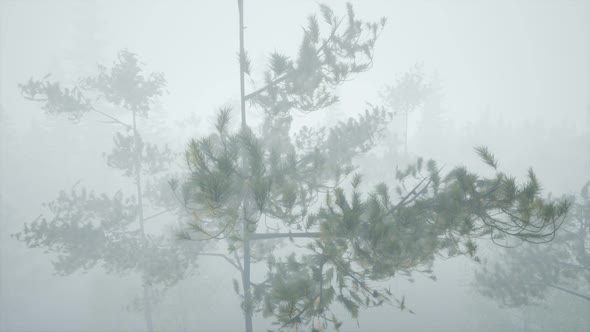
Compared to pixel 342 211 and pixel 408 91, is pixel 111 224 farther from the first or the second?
pixel 408 91

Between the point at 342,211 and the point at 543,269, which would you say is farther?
the point at 543,269

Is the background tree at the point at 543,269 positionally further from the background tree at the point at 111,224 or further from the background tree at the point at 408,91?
the background tree at the point at 408,91

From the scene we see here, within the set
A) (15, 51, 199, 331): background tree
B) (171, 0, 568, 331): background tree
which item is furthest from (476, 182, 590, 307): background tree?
(15, 51, 199, 331): background tree

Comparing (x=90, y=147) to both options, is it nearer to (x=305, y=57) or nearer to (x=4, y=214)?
(x=4, y=214)

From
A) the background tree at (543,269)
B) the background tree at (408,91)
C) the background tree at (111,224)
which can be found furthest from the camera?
the background tree at (408,91)

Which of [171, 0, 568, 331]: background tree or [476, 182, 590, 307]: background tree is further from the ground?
[171, 0, 568, 331]: background tree

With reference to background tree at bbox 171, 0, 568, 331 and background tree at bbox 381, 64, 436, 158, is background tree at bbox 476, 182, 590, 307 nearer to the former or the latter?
background tree at bbox 171, 0, 568, 331

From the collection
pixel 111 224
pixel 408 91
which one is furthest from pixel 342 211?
pixel 408 91

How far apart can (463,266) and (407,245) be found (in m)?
26.6

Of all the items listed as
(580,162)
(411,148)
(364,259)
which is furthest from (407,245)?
(411,148)

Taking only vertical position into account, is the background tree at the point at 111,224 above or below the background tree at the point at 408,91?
below

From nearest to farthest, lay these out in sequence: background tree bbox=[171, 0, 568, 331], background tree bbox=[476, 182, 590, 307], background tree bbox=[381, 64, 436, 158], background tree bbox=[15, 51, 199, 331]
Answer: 1. background tree bbox=[171, 0, 568, 331]
2. background tree bbox=[476, 182, 590, 307]
3. background tree bbox=[15, 51, 199, 331]
4. background tree bbox=[381, 64, 436, 158]

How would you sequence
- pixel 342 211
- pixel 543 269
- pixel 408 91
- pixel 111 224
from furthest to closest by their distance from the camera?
1. pixel 408 91
2. pixel 111 224
3. pixel 543 269
4. pixel 342 211

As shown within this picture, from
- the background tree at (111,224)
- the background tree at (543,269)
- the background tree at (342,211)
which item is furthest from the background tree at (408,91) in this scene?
the background tree at (342,211)
